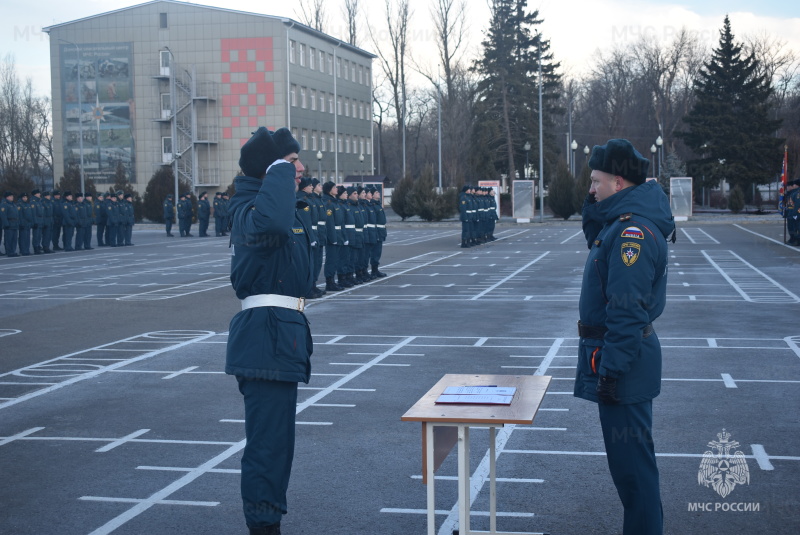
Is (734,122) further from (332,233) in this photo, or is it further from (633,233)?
(633,233)

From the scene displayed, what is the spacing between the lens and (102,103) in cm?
6762

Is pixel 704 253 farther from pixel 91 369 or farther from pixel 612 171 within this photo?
pixel 612 171

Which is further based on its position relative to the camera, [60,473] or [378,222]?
[378,222]

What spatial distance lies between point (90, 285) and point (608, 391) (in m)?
17.8

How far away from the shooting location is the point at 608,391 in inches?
175

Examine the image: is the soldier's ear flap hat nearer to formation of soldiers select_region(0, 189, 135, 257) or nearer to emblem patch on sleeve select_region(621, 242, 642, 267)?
emblem patch on sleeve select_region(621, 242, 642, 267)

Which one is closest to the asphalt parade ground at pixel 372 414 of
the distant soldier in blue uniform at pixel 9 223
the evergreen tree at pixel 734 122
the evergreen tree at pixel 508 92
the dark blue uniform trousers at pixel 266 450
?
the dark blue uniform trousers at pixel 266 450

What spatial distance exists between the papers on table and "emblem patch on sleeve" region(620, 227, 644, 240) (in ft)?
3.11

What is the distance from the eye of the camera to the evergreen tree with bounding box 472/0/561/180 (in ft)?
237

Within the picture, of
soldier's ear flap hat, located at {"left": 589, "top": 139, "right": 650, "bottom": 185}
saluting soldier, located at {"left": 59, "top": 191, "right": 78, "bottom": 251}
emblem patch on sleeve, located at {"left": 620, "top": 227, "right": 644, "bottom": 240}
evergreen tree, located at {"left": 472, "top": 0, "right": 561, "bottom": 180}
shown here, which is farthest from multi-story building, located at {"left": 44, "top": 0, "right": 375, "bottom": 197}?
emblem patch on sleeve, located at {"left": 620, "top": 227, "right": 644, "bottom": 240}

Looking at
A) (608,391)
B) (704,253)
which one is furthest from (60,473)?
(704,253)

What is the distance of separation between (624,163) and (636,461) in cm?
140

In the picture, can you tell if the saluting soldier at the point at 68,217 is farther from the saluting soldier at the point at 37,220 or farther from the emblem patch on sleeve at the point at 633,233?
the emblem patch on sleeve at the point at 633,233

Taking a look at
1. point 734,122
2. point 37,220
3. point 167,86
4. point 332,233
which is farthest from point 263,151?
point 167,86
